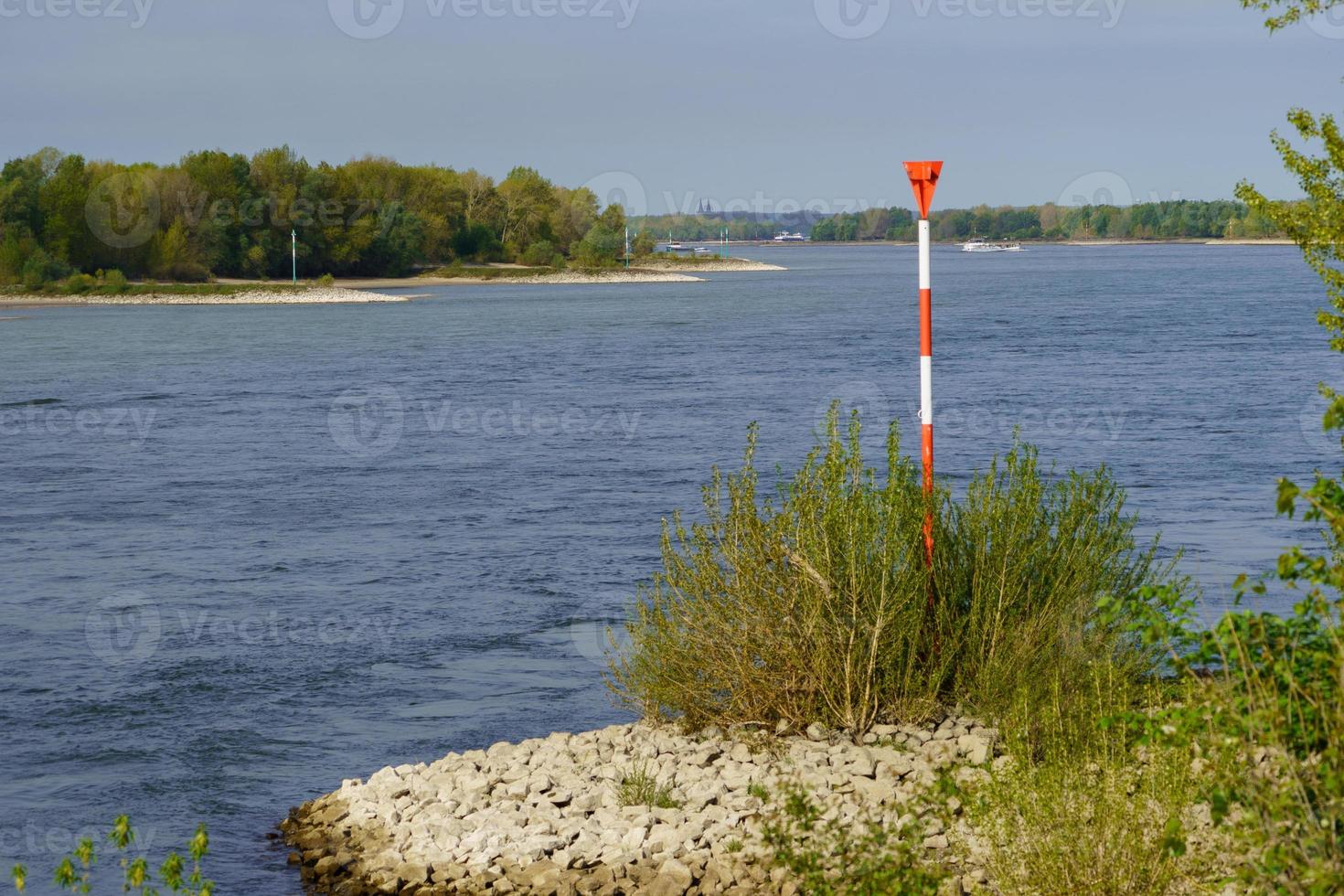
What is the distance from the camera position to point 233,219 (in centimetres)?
12644

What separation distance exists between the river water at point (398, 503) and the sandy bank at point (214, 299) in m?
45.9

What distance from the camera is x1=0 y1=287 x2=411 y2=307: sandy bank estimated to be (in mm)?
107812

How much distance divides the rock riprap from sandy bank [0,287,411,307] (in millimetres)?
101633

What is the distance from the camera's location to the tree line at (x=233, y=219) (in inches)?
4619

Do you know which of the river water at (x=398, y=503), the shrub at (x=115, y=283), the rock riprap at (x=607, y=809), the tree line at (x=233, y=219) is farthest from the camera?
the tree line at (x=233, y=219)

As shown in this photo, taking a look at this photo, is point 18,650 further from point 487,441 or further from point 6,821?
point 487,441

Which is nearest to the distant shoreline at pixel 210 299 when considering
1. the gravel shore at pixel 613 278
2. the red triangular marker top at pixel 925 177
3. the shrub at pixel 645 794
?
the gravel shore at pixel 613 278

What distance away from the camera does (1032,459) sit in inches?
405

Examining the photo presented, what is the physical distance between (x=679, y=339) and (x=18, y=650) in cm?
4930

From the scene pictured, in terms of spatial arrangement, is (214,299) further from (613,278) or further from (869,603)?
(869,603)

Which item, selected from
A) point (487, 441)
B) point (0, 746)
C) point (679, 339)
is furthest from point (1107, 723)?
point (679, 339)

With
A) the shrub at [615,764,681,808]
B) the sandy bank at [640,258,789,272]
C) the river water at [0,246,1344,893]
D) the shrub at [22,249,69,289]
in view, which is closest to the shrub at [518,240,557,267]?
the sandy bank at [640,258,789,272]

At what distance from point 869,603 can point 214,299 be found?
107 meters

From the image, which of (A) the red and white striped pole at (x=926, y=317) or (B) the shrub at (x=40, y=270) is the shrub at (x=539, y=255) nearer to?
(B) the shrub at (x=40, y=270)
